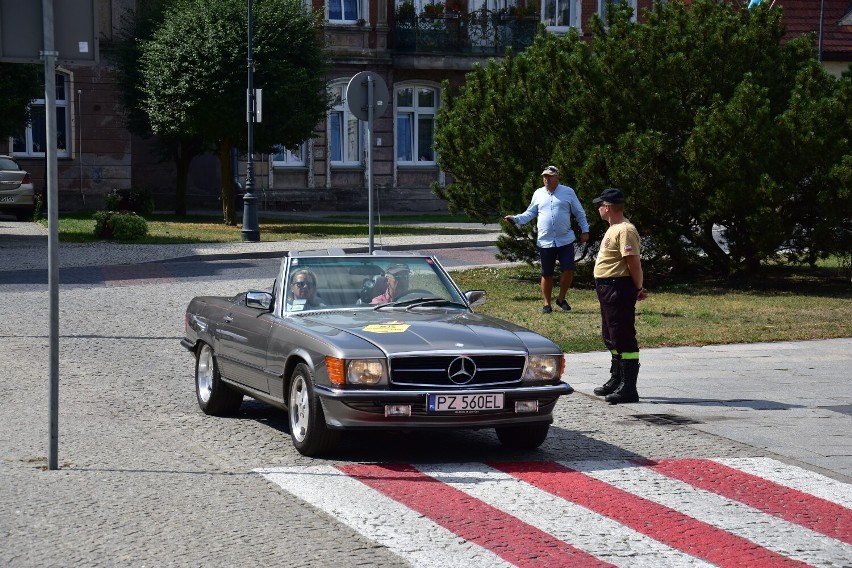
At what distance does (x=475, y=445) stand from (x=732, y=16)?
12.8 meters

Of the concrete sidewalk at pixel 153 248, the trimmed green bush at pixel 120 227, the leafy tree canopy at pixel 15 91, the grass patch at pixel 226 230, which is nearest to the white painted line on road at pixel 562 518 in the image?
the concrete sidewalk at pixel 153 248

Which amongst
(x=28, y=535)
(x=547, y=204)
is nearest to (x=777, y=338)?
(x=547, y=204)

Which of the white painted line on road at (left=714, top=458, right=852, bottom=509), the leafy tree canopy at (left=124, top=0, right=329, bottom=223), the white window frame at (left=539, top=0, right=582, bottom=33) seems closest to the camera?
the white painted line on road at (left=714, top=458, right=852, bottom=509)

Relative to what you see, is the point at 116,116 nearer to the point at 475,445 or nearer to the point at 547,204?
the point at 547,204

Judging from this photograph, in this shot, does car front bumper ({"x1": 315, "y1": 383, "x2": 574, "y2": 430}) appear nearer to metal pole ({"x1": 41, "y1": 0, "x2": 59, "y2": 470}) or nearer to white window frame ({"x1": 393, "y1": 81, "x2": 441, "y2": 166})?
metal pole ({"x1": 41, "y1": 0, "x2": 59, "y2": 470})

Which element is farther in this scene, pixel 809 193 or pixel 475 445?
pixel 809 193

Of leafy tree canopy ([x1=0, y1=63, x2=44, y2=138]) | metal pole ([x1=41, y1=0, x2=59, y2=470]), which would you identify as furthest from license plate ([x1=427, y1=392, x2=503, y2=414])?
leafy tree canopy ([x1=0, y1=63, x2=44, y2=138])

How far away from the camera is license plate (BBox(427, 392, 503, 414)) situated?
8.45 m

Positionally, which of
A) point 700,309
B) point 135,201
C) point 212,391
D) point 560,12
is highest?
point 560,12

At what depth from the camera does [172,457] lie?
8.84m

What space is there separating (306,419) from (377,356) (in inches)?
27.7

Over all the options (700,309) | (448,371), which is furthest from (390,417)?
(700,309)

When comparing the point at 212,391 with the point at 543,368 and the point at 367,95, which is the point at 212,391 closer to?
the point at 543,368

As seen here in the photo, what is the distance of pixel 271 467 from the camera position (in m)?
8.51
